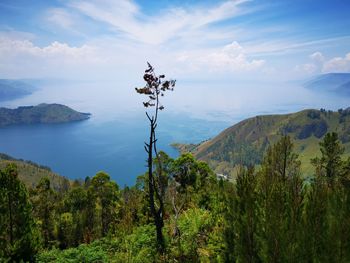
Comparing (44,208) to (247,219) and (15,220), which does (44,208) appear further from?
(247,219)

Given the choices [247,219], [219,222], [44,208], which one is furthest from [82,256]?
[44,208]

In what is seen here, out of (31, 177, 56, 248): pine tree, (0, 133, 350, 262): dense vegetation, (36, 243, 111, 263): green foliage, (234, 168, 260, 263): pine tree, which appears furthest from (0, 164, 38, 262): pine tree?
(31, 177, 56, 248): pine tree

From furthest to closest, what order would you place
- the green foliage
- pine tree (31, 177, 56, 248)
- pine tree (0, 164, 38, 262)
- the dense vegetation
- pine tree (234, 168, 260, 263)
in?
pine tree (31, 177, 56, 248) < pine tree (0, 164, 38, 262) < the green foliage < pine tree (234, 168, 260, 263) < the dense vegetation

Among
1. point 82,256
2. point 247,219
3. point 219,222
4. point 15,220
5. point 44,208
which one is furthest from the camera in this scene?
point 44,208

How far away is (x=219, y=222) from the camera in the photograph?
16609mm

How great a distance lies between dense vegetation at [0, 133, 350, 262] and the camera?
264 inches

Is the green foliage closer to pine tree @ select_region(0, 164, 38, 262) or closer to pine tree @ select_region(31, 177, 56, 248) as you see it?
pine tree @ select_region(0, 164, 38, 262)

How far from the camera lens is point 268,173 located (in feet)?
24.9

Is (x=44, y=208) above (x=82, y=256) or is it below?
below

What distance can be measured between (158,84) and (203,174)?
29.2 meters

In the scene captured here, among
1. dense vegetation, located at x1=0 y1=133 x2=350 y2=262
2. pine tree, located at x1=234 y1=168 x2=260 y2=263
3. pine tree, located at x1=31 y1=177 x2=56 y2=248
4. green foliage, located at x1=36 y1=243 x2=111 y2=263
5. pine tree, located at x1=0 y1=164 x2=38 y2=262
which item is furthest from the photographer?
pine tree, located at x1=31 y1=177 x2=56 y2=248

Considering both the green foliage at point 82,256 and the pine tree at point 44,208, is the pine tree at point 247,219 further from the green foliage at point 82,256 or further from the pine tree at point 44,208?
the pine tree at point 44,208

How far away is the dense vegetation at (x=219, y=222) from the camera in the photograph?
671 cm

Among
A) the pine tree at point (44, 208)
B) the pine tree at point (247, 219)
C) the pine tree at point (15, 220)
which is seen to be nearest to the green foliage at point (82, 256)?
the pine tree at point (15, 220)
